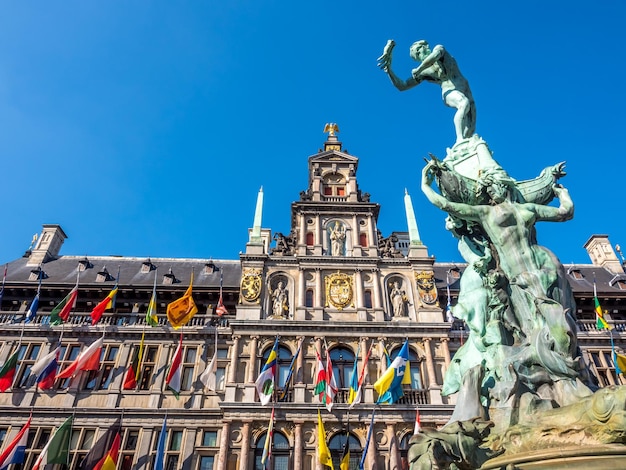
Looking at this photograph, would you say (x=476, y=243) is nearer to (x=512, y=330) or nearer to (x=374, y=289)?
(x=512, y=330)

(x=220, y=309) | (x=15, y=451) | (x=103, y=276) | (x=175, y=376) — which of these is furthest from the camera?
(x=103, y=276)

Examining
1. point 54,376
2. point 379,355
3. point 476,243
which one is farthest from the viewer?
point 379,355

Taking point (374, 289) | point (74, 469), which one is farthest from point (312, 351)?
point (74, 469)

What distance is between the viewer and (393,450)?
1988 centimetres

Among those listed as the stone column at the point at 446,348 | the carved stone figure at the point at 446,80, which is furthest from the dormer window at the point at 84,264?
the carved stone figure at the point at 446,80

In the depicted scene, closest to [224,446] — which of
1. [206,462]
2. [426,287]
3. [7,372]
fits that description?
[206,462]

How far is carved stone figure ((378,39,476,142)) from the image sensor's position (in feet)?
35.1

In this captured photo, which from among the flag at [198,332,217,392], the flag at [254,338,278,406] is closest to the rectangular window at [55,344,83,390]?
the flag at [198,332,217,392]

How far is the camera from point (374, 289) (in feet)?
81.7

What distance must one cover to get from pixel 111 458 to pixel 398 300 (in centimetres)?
1510

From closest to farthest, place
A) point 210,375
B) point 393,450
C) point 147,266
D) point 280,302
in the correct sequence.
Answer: point 393,450 → point 210,375 → point 280,302 → point 147,266

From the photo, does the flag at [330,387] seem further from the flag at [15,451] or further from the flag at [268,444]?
the flag at [15,451]

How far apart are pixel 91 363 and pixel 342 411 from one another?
1173 cm

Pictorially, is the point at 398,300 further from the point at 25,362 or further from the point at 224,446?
the point at 25,362
